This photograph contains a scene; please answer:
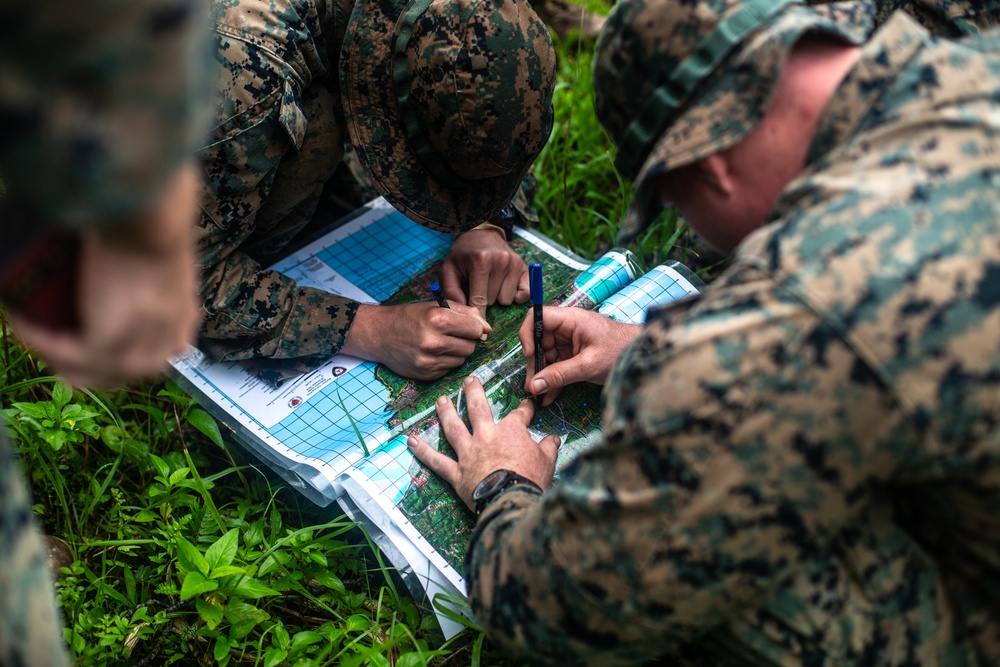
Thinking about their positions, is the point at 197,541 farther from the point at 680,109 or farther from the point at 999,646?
the point at 999,646

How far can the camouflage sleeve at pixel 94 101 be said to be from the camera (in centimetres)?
74

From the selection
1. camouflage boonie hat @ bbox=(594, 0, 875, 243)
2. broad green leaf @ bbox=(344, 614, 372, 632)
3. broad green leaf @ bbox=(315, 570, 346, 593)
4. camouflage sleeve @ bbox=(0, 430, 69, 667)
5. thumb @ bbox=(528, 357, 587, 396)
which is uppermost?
camouflage boonie hat @ bbox=(594, 0, 875, 243)

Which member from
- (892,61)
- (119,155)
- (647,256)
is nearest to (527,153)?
(647,256)

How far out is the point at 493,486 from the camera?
1904 millimetres

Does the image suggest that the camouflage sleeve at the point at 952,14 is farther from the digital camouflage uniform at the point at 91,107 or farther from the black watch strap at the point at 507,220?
the digital camouflage uniform at the point at 91,107

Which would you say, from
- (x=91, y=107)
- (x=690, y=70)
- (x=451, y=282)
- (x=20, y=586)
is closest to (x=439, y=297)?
(x=451, y=282)

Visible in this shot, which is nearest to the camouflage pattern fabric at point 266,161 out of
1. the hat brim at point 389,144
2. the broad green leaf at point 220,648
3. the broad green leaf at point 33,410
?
the hat brim at point 389,144

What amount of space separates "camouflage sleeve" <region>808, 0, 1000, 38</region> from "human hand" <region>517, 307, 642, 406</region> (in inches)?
42.8

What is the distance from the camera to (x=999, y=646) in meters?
1.33

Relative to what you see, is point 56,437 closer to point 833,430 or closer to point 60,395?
point 60,395

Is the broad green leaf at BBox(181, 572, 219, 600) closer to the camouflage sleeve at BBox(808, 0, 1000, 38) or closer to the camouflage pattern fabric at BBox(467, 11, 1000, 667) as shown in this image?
the camouflage pattern fabric at BBox(467, 11, 1000, 667)

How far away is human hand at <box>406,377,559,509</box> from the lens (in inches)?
78.2

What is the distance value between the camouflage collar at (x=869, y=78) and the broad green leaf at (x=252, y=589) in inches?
57.7

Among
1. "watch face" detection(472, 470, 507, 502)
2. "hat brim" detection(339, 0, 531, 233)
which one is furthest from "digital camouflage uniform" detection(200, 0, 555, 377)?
"watch face" detection(472, 470, 507, 502)
